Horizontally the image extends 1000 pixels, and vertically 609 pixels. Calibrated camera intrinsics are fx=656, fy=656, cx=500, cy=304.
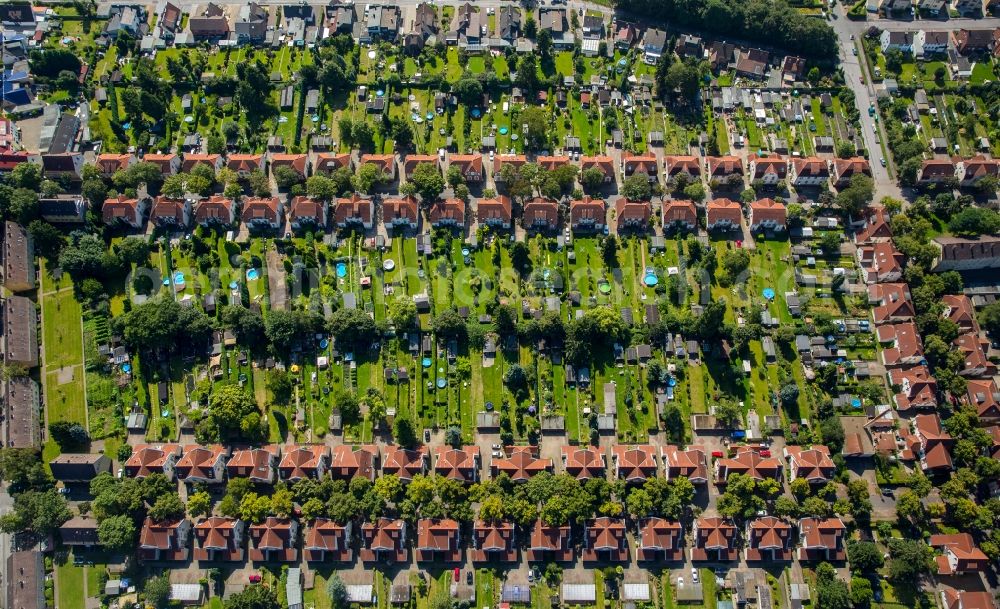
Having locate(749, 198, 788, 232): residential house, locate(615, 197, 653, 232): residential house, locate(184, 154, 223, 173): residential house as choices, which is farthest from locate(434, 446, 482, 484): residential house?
locate(184, 154, 223, 173): residential house

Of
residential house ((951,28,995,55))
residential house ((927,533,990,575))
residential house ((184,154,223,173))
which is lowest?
residential house ((927,533,990,575))

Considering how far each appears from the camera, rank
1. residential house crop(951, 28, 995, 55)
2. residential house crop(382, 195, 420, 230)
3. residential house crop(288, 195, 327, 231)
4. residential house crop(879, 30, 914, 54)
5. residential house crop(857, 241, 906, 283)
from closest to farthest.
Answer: residential house crop(857, 241, 906, 283) → residential house crop(288, 195, 327, 231) → residential house crop(382, 195, 420, 230) → residential house crop(951, 28, 995, 55) → residential house crop(879, 30, 914, 54)

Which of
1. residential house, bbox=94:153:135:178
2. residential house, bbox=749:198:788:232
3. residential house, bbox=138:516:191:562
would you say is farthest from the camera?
residential house, bbox=94:153:135:178

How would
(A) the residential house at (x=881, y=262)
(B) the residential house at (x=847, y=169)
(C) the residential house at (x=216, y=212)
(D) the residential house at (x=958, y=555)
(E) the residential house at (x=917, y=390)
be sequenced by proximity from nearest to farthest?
(D) the residential house at (x=958, y=555) → (E) the residential house at (x=917, y=390) → (A) the residential house at (x=881, y=262) → (C) the residential house at (x=216, y=212) → (B) the residential house at (x=847, y=169)

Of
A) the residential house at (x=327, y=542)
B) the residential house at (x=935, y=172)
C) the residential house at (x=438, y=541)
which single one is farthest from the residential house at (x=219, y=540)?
the residential house at (x=935, y=172)

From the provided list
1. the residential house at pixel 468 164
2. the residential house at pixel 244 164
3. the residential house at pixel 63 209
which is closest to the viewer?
the residential house at pixel 63 209

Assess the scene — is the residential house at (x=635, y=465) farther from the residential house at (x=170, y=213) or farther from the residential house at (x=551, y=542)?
the residential house at (x=170, y=213)

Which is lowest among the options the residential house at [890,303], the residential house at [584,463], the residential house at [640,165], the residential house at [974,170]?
the residential house at [584,463]

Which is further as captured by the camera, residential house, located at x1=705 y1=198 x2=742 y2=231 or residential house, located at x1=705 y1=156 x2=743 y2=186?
residential house, located at x1=705 y1=156 x2=743 y2=186

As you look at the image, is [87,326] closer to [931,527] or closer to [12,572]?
[12,572]

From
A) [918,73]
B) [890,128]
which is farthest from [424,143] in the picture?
[918,73]

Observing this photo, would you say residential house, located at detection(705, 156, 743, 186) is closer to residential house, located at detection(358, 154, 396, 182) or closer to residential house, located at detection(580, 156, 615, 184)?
residential house, located at detection(580, 156, 615, 184)

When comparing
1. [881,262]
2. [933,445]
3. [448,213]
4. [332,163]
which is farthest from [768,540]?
[332,163]
